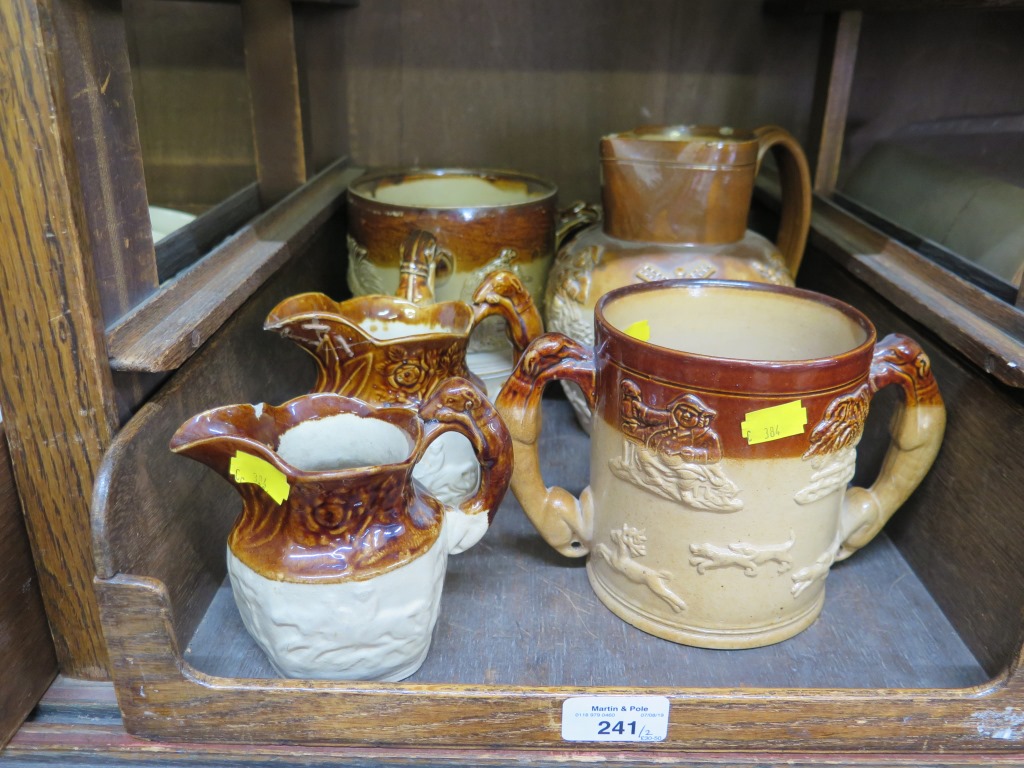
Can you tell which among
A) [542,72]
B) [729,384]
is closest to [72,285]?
[729,384]

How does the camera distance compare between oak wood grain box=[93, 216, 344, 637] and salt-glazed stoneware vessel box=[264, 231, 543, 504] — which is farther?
salt-glazed stoneware vessel box=[264, 231, 543, 504]

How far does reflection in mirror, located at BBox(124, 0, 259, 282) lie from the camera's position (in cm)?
98

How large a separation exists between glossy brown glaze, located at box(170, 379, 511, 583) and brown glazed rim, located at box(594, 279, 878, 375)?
0.10m

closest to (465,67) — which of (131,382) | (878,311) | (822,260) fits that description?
(822,260)

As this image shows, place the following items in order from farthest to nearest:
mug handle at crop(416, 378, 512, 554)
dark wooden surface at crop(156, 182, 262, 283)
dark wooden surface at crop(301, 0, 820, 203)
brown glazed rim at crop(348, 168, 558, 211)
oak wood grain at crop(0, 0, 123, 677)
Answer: dark wooden surface at crop(301, 0, 820, 203)
brown glazed rim at crop(348, 168, 558, 211)
dark wooden surface at crop(156, 182, 262, 283)
mug handle at crop(416, 378, 512, 554)
oak wood grain at crop(0, 0, 123, 677)

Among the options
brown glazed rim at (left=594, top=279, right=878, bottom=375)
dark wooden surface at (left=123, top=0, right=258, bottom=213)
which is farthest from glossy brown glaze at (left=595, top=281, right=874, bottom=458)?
dark wooden surface at (left=123, top=0, right=258, bottom=213)

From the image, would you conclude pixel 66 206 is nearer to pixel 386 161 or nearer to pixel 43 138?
pixel 43 138

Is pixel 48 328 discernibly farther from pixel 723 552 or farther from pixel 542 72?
pixel 542 72

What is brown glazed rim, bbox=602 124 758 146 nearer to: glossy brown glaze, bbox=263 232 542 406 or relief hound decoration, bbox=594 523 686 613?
glossy brown glaze, bbox=263 232 542 406

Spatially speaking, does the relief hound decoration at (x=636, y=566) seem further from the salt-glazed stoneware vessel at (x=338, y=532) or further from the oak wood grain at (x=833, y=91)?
the oak wood grain at (x=833, y=91)

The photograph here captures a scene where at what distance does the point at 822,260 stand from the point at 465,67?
1.66ft

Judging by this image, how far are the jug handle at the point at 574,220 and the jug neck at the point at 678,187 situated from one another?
17 cm

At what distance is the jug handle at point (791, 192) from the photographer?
0.81m

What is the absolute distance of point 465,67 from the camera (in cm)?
110
